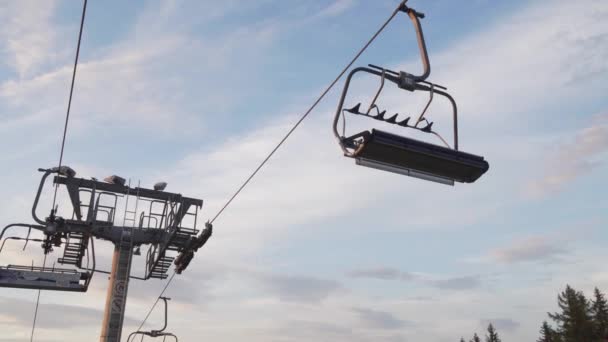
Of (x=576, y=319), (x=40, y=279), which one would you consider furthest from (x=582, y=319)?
(x=40, y=279)

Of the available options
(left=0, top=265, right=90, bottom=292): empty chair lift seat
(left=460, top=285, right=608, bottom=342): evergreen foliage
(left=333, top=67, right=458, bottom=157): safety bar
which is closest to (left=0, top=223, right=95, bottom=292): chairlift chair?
(left=0, top=265, right=90, bottom=292): empty chair lift seat

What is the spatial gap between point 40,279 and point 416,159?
46.8 feet

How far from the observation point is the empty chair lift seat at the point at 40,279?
17344 mm

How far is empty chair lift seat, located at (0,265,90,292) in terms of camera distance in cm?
1734

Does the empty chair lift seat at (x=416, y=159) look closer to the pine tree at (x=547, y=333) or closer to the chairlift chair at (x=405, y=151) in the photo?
the chairlift chair at (x=405, y=151)

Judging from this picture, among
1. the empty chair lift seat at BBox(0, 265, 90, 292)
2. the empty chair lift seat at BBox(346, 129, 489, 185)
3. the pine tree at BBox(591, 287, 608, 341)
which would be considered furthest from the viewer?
the pine tree at BBox(591, 287, 608, 341)

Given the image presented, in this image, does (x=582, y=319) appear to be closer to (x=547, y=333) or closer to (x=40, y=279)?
(x=547, y=333)

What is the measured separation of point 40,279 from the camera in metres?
17.5

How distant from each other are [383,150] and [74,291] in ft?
45.5

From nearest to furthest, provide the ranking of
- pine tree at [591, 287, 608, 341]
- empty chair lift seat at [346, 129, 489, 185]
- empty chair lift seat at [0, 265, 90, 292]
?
empty chair lift seat at [346, 129, 489, 185], empty chair lift seat at [0, 265, 90, 292], pine tree at [591, 287, 608, 341]

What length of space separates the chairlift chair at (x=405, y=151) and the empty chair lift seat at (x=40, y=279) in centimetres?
1338

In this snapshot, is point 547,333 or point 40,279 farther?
point 547,333

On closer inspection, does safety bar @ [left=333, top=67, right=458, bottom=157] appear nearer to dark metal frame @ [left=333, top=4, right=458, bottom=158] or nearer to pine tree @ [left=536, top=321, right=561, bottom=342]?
dark metal frame @ [left=333, top=4, right=458, bottom=158]

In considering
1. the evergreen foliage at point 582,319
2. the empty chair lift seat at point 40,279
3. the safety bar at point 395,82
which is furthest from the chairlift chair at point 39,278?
the evergreen foliage at point 582,319
